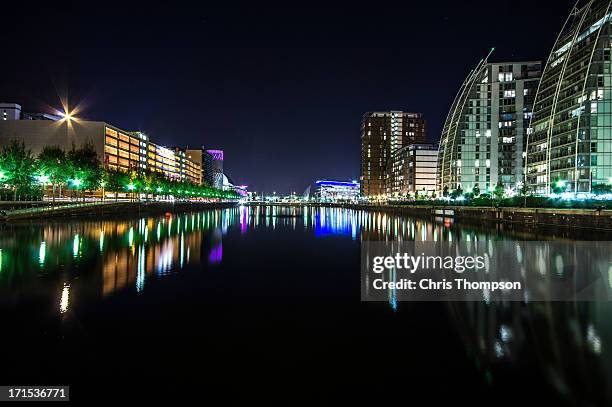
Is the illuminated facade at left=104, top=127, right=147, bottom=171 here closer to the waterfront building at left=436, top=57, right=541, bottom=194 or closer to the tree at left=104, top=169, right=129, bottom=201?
the tree at left=104, top=169, right=129, bottom=201

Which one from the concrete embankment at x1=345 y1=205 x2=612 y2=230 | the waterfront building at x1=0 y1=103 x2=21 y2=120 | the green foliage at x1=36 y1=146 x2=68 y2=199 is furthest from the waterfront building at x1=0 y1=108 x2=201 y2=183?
the concrete embankment at x1=345 y1=205 x2=612 y2=230

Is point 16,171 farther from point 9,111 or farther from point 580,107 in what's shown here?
point 9,111

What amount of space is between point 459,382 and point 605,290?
9643mm

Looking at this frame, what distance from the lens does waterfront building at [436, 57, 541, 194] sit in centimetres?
11838

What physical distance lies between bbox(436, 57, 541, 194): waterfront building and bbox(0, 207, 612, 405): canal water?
385ft

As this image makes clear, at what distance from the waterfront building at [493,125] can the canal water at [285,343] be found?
11747cm

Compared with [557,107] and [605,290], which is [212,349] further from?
[557,107]

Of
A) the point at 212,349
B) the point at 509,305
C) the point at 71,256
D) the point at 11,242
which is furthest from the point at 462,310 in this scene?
the point at 11,242

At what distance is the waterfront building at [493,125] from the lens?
11838cm

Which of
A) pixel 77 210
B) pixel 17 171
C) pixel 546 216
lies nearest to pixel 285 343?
pixel 546 216

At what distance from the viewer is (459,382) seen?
7.09 m

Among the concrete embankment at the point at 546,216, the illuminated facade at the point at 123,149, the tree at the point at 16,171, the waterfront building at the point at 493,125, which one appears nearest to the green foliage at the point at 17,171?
the tree at the point at 16,171

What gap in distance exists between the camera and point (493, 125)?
123562 millimetres

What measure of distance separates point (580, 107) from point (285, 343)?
301 ft
